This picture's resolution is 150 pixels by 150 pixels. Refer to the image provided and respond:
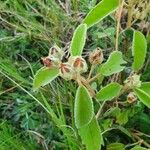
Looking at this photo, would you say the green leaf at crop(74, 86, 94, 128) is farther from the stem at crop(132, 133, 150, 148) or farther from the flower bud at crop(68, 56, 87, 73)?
the stem at crop(132, 133, 150, 148)

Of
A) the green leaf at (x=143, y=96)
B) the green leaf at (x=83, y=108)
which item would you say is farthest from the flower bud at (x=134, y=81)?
the green leaf at (x=83, y=108)

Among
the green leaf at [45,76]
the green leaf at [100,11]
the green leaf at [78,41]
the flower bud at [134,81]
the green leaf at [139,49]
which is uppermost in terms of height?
the green leaf at [100,11]

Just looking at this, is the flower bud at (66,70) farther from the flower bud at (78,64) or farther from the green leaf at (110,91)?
the green leaf at (110,91)

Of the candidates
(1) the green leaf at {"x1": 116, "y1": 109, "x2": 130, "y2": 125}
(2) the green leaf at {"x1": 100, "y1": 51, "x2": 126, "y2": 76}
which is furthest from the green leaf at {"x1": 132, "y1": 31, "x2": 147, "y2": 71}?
(1) the green leaf at {"x1": 116, "y1": 109, "x2": 130, "y2": 125}

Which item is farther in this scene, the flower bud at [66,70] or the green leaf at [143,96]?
the green leaf at [143,96]

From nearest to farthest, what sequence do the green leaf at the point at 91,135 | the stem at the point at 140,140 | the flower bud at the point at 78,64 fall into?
the flower bud at the point at 78,64
the green leaf at the point at 91,135
the stem at the point at 140,140

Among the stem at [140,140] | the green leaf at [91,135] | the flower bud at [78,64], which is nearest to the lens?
the flower bud at [78,64]

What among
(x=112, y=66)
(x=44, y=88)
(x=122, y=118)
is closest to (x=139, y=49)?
(x=112, y=66)

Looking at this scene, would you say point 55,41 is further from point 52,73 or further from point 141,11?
point 52,73
